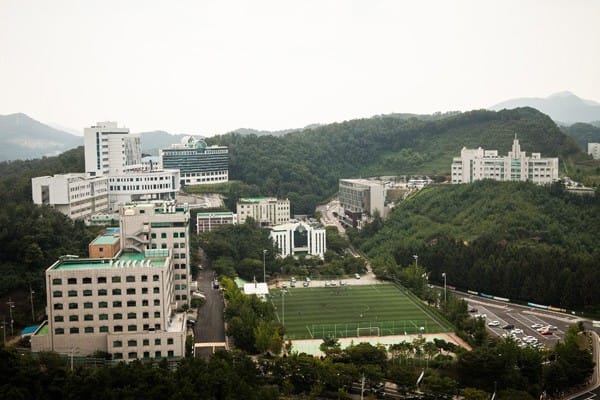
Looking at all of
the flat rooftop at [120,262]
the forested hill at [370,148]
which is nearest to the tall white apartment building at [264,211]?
the forested hill at [370,148]

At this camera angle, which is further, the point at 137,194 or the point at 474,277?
the point at 137,194

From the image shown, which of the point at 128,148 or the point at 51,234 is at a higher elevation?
the point at 128,148

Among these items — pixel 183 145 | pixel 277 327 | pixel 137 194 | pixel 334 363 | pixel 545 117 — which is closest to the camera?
pixel 334 363

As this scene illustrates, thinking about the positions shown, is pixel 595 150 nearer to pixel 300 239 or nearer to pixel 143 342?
pixel 300 239

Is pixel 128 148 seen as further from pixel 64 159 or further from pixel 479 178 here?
pixel 479 178

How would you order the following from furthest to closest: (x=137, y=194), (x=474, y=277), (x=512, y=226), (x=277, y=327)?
(x=137, y=194) < (x=512, y=226) < (x=474, y=277) < (x=277, y=327)

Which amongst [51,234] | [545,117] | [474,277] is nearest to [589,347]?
[474,277]
